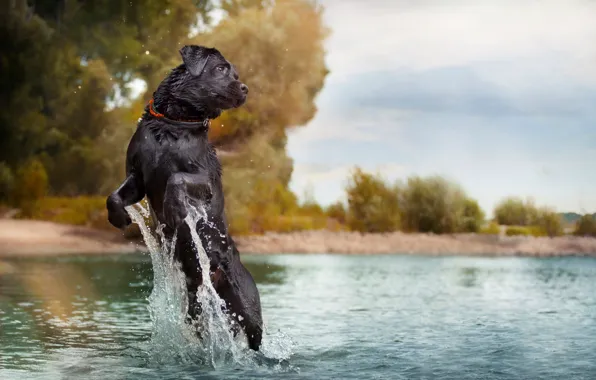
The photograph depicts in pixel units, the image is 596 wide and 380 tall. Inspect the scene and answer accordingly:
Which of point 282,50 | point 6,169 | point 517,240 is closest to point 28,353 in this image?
point 6,169

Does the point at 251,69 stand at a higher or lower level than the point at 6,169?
higher

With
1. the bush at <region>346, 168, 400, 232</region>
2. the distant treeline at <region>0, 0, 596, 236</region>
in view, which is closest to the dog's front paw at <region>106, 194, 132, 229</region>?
the distant treeline at <region>0, 0, 596, 236</region>

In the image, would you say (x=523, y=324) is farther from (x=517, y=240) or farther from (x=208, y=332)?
(x=517, y=240)

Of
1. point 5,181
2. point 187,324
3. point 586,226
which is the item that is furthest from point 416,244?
point 187,324

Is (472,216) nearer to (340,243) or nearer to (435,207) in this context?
(435,207)

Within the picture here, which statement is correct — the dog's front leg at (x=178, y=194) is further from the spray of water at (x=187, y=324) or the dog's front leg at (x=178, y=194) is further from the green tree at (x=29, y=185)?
the green tree at (x=29, y=185)

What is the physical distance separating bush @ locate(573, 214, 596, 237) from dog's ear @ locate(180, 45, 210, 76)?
98.3ft

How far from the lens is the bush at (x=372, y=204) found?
3397cm

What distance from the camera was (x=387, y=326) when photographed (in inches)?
414

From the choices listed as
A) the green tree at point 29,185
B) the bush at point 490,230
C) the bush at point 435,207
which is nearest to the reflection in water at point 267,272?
the green tree at point 29,185

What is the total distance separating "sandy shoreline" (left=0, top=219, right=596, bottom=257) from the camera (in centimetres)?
2928

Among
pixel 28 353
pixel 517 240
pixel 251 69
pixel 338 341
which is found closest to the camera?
pixel 28 353

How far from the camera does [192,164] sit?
7.14 metres

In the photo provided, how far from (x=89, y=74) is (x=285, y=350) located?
26934mm
